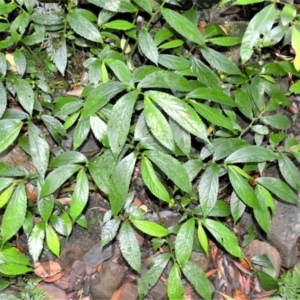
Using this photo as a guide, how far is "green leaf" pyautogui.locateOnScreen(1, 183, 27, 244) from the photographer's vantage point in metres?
1.76

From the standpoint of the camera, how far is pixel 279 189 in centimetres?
199

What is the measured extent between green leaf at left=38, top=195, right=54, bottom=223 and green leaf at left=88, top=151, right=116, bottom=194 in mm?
261

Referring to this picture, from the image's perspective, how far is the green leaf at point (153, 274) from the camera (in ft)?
6.70

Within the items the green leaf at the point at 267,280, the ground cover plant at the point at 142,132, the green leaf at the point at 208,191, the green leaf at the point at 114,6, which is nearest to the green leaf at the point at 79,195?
the ground cover plant at the point at 142,132

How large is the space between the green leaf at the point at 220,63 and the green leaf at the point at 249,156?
1.24 feet

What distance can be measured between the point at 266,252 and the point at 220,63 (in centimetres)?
102

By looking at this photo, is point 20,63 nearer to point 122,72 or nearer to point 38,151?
point 38,151

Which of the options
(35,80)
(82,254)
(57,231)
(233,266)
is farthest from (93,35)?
(233,266)

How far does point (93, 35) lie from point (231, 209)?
1.01 meters

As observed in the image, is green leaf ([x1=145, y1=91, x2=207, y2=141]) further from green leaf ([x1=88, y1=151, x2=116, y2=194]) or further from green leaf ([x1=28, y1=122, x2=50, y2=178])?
green leaf ([x1=28, y1=122, x2=50, y2=178])

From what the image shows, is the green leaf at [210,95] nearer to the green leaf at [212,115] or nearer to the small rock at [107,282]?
the green leaf at [212,115]

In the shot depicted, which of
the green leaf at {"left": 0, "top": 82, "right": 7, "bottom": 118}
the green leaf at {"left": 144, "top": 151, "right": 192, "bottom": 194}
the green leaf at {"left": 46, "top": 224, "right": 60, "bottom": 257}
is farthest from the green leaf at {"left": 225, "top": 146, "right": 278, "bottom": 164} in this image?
the green leaf at {"left": 0, "top": 82, "right": 7, "bottom": 118}

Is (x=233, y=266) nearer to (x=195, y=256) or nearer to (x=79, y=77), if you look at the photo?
(x=195, y=256)

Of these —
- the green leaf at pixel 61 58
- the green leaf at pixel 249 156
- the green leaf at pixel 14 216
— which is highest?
the green leaf at pixel 61 58
